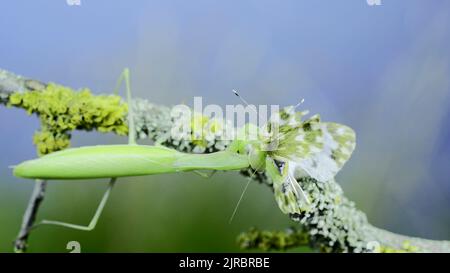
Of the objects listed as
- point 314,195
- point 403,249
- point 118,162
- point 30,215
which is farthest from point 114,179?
point 403,249

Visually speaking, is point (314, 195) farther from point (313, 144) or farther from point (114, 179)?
point (114, 179)

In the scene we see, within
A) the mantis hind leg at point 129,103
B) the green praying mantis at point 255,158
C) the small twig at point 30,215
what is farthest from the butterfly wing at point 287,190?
the small twig at point 30,215

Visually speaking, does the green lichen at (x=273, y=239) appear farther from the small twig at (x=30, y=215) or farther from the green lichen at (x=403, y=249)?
the small twig at (x=30, y=215)

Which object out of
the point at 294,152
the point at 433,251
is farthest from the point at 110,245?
the point at 433,251

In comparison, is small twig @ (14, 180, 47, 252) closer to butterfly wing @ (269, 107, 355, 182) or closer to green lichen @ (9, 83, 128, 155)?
green lichen @ (9, 83, 128, 155)

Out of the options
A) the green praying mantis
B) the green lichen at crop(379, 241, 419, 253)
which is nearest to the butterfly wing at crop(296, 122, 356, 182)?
the green praying mantis
